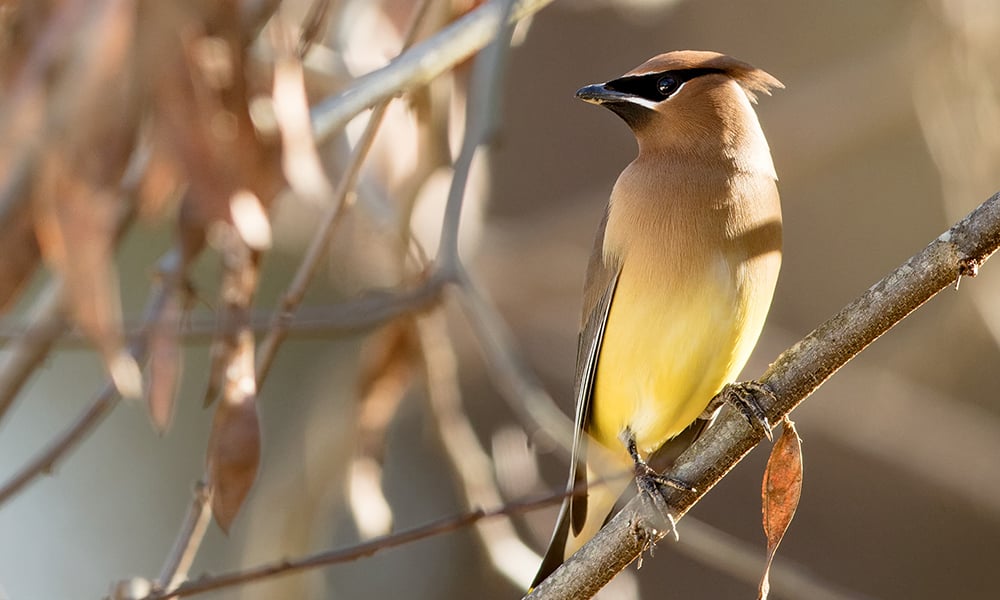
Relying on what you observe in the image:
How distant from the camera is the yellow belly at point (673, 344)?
2.91 m

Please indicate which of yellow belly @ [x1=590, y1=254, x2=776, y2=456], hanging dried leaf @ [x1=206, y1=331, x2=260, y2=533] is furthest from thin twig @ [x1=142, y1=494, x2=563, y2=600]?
yellow belly @ [x1=590, y1=254, x2=776, y2=456]

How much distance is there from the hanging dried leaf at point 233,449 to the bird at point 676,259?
2.65ft

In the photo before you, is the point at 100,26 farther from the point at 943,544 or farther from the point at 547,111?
the point at 943,544

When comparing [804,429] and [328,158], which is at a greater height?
[328,158]

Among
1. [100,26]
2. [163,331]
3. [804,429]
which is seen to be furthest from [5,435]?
[100,26]

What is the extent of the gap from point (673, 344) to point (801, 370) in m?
0.78

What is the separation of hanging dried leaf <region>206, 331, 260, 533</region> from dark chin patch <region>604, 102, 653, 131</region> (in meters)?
1.16

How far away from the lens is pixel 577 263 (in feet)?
17.1

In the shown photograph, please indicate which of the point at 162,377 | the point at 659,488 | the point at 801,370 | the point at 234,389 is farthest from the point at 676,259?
the point at 162,377

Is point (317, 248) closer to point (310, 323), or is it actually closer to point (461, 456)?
point (310, 323)

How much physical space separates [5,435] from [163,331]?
560 cm

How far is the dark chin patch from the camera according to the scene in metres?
3.10

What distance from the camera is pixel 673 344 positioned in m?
2.97

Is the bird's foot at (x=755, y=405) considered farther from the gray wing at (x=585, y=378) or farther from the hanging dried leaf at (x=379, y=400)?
the hanging dried leaf at (x=379, y=400)
